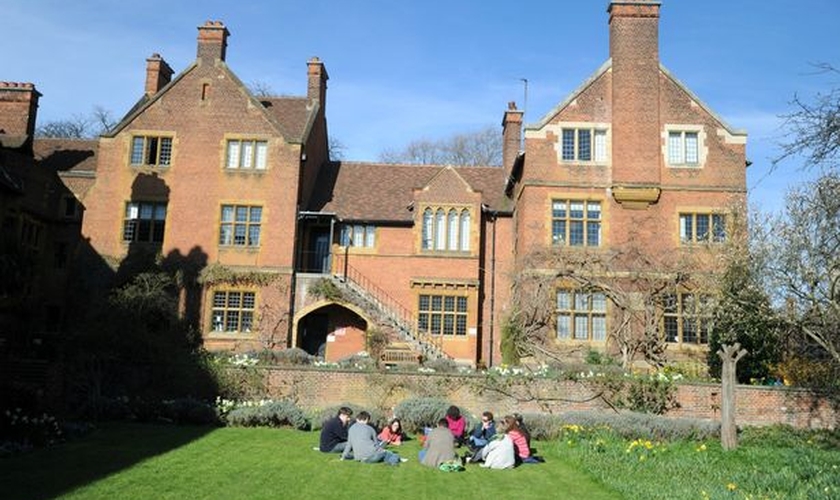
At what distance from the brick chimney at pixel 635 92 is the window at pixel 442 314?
843 centimetres

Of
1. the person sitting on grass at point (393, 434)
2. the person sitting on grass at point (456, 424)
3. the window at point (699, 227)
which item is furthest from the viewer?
the window at point (699, 227)

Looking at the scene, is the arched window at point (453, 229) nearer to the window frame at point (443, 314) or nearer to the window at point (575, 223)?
the window frame at point (443, 314)

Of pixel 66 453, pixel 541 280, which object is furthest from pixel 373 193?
pixel 66 453

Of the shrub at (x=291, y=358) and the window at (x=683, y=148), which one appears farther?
the window at (x=683, y=148)

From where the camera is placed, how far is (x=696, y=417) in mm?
20328

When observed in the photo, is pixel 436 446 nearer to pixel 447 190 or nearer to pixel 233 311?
pixel 233 311

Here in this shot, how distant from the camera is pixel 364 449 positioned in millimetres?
13922

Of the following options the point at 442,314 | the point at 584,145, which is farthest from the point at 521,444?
the point at 584,145

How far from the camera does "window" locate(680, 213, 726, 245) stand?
90.6 ft

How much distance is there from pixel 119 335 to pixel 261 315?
9.39 m

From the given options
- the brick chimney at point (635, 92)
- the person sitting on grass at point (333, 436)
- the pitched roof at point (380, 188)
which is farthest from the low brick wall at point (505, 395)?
the pitched roof at point (380, 188)

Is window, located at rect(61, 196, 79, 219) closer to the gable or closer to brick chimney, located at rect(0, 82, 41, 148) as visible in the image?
brick chimney, located at rect(0, 82, 41, 148)

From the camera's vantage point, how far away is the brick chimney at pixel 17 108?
3306cm

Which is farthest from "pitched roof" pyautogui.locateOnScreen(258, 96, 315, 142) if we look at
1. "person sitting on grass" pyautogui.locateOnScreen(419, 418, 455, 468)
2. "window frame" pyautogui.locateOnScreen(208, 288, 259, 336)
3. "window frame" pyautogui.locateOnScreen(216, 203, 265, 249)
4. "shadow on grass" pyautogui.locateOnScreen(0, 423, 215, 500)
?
"person sitting on grass" pyautogui.locateOnScreen(419, 418, 455, 468)
